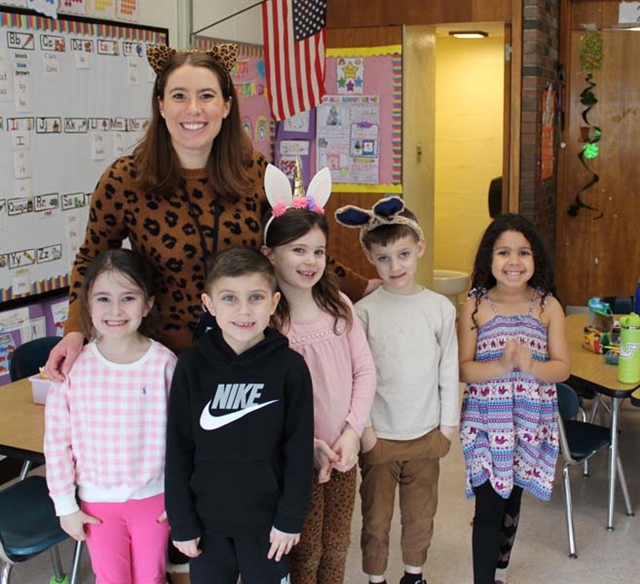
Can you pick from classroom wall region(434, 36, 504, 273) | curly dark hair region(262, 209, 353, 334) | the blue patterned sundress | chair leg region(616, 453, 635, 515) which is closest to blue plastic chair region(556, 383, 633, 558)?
chair leg region(616, 453, 635, 515)

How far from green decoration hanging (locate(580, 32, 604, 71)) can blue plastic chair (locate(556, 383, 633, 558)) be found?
12.1ft

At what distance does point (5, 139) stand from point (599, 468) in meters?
2.92

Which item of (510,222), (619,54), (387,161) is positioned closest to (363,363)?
(510,222)

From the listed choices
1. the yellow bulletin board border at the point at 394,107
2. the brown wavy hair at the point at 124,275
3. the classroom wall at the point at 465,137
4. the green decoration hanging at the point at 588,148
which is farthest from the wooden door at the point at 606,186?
the brown wavy hair at the point at 124,275

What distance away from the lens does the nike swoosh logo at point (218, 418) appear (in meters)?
1.98

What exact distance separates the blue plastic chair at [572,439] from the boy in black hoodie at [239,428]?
1.42m

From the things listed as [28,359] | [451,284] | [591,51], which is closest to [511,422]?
[28,359]

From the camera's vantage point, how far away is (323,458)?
2.20 m

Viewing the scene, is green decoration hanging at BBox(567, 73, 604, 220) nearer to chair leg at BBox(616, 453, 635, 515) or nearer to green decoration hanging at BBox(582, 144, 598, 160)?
green decoration hanging at BBox(582, 144, 598, 160)

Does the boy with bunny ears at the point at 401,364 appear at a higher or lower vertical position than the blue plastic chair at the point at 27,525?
higher

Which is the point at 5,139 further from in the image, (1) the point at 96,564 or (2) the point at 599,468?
(2) the point at 599,468

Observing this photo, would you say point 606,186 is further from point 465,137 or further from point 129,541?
point 129,541

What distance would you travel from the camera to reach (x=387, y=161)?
584cm

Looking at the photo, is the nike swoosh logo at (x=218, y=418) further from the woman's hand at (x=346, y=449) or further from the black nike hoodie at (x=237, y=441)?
the woman's hand at (x=346, y=449)
